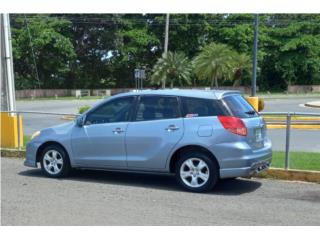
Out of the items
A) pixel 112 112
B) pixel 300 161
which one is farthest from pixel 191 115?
pixel 300 161

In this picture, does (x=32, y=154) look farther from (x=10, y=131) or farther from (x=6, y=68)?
(x=6, y=68)

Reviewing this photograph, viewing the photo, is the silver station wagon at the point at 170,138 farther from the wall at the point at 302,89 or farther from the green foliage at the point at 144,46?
the wall at the point at 302,89

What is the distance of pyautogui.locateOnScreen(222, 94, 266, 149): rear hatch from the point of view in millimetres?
7805

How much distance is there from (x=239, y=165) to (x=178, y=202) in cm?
111

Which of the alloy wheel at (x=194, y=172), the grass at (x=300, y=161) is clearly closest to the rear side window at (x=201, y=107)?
the alloy wheel at (x=194, y=172)

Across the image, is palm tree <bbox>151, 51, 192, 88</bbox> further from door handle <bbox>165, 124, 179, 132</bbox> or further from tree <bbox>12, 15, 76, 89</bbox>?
door handle <bbox>165, 124, 179, 132</bbox>

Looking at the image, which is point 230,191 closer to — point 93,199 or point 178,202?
point 178,202

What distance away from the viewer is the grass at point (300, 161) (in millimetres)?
9398

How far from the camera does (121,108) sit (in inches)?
340

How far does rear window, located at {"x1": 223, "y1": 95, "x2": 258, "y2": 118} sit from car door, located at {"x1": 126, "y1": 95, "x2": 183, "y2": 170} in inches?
31.5

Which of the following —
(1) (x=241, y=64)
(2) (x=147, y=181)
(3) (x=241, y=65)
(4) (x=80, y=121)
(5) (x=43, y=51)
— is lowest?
(2) (x=147, y=181)

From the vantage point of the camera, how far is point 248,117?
797cm

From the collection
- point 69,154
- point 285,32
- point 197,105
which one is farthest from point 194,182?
point 285,32

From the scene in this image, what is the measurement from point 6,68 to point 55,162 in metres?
4.48
